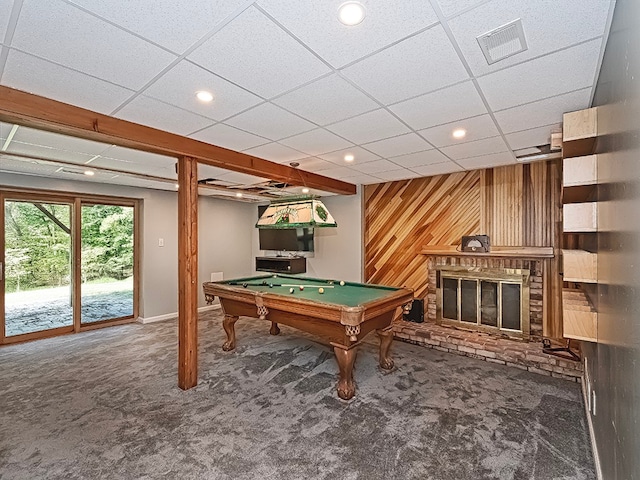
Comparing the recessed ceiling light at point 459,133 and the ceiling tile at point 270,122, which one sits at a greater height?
the ceiling tile at point 270,122

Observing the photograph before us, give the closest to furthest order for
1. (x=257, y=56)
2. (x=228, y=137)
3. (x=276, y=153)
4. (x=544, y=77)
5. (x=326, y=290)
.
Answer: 1. (x=257, y=56)
2. (x=544, y=77)
3. (x=228, y=137)
4. (x=276, y=153)
5. (x=326, y=290)

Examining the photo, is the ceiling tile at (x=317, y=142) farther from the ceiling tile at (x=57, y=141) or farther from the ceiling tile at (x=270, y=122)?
the ceiling tile at (x=57, y=141)

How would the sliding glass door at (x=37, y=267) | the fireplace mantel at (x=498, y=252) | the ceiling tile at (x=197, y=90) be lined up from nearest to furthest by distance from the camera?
the ceiling tile at (x=197, y=90), the fireplace mantel at (x=498, y=252), the sliding glass door at (x=37, y=267)

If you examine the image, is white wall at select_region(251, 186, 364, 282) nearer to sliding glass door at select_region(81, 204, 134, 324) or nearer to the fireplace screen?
the fireplace screen

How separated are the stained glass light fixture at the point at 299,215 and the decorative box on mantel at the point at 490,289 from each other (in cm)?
177

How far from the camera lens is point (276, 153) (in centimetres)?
363

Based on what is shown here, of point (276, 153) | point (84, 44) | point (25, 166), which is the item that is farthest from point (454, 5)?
point (25, 166)

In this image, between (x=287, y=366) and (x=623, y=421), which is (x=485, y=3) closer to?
(x=623, y=421)

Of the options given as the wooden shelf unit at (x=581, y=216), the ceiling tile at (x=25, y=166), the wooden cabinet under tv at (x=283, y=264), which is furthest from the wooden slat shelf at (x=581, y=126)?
the ceiling tile at (x=25, y=166)

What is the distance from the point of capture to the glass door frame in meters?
4.36

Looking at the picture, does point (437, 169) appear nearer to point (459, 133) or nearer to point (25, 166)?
point (459, 133)

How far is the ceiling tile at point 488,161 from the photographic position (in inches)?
147

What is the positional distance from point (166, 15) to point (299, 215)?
268 centimetres

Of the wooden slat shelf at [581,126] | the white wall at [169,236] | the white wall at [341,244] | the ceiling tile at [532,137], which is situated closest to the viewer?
the wooden slat shelf at [581,126]
